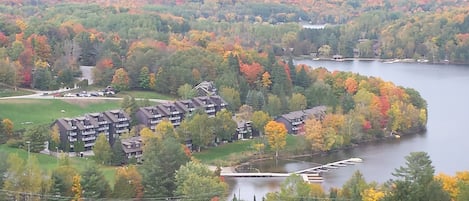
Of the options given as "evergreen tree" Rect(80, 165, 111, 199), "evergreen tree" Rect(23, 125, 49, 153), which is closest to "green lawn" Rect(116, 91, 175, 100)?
"evergreen tree" Rect(23, 125, 49, 153)

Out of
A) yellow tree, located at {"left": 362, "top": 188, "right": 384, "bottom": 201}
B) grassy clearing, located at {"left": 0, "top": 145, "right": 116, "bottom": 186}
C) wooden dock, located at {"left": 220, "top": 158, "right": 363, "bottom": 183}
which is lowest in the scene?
wooden dock, located at {"left": 220, "top": 158, "right": 363, "bottom": 183}

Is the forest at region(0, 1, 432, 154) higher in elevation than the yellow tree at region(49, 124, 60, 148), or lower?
higher

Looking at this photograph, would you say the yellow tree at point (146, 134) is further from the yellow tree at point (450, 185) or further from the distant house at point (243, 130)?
the yellow tree at point (450, 185)

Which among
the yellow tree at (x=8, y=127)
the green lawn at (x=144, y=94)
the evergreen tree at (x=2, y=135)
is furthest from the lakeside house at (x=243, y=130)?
the evergreen tree at (x=2, y=135)

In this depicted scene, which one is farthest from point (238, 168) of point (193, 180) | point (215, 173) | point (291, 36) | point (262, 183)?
point (291, 36)

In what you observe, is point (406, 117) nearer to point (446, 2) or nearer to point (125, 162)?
point (125, 162)

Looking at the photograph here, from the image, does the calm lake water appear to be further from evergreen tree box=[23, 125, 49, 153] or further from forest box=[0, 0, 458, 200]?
evergreen tree box=[23, 125, 49, 153]
